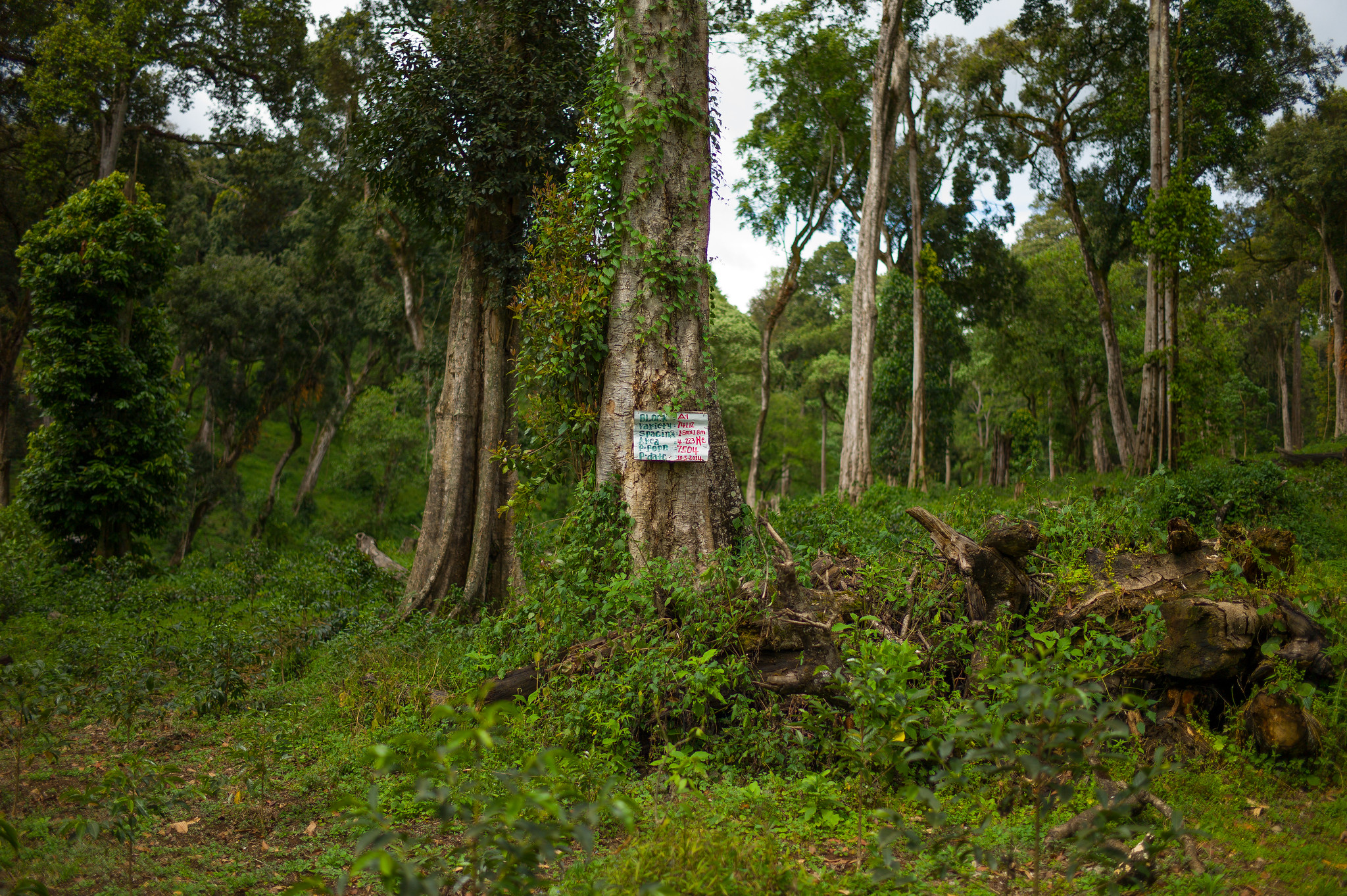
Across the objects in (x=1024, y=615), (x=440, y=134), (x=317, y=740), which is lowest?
(x=317, y=740)

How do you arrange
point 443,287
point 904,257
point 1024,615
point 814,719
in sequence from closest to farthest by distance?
point 814,719
point 1024,615
point 443,287
point 904,257

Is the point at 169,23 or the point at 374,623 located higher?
the point at 169,23

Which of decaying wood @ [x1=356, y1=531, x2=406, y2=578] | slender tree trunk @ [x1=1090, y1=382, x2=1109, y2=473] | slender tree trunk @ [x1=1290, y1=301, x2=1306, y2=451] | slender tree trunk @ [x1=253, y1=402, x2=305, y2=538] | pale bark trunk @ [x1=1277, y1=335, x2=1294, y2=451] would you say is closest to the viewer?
decaying wood @ [x1=356, y1=531, x2=406, y2=578]

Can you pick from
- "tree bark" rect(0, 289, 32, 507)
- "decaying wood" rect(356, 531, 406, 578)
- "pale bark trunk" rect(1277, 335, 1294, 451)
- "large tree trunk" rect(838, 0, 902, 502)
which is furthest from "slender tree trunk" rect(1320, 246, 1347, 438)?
"tree bark" rect(0, 289, 32, 507)

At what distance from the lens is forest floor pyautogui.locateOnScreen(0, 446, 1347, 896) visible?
127 inches

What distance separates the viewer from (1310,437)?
48.5 meters

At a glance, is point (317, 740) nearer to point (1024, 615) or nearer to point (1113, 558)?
point (1024, 615)

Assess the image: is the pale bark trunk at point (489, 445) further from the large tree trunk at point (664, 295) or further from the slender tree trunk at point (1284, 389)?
the slender tree trunk at point (1284, 389)

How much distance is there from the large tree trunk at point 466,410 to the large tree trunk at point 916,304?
8.82 m

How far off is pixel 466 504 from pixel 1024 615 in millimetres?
6664

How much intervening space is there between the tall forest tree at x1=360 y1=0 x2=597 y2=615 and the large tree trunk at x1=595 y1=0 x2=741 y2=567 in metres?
2.69

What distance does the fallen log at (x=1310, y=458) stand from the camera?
15.6 m

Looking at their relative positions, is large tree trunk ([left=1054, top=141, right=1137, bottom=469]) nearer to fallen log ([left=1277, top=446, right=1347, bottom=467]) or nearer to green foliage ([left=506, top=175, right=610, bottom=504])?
fallen log ([left=1277, top=446, right=1347, bottom=467])

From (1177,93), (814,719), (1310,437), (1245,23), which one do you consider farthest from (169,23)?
(1310,437)
